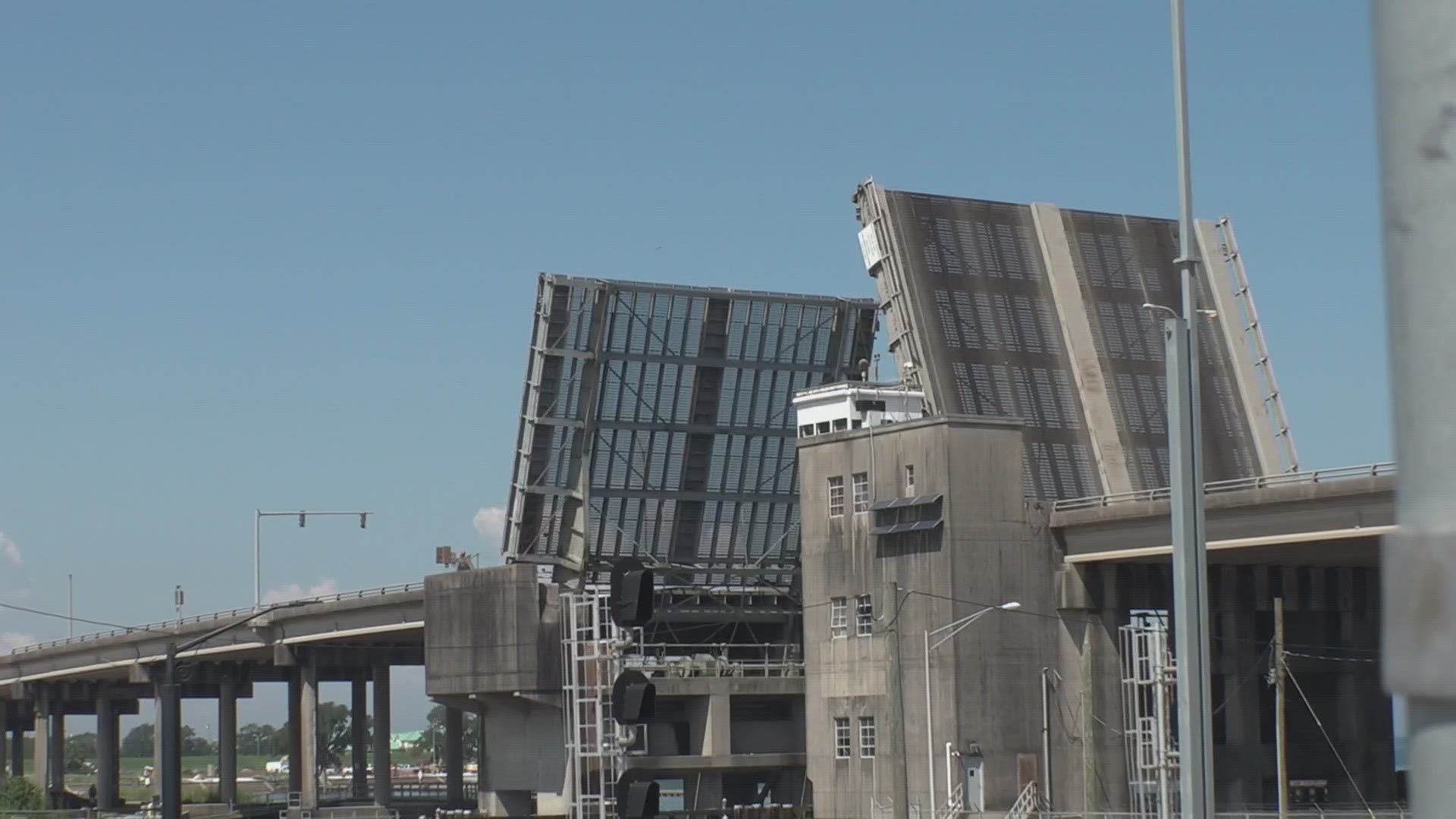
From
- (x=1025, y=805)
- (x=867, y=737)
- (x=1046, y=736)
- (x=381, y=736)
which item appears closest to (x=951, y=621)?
(x=1046, y=736)

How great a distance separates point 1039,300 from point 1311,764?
17.4 meters

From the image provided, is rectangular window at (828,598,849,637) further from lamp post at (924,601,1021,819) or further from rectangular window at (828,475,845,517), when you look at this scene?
lamp post at (924,601,1021,819)

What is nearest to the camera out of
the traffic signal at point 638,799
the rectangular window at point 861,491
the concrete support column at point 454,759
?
the traffic signal at point 638,799

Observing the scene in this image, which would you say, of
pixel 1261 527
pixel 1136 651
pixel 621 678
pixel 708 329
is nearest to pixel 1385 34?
pixel 621 678

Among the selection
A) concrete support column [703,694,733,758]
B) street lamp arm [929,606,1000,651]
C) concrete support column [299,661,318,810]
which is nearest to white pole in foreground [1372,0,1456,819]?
street lamp arm [929,606,1000,651]

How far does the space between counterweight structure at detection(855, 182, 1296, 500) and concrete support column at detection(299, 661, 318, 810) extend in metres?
40.5

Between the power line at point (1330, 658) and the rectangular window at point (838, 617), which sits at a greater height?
the rectangular window at point (838, 617)

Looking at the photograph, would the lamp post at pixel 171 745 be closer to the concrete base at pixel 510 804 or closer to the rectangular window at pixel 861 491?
the rectangular window at pixel 861 491

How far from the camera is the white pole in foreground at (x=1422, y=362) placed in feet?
6.59

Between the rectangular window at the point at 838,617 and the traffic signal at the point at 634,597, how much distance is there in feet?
137

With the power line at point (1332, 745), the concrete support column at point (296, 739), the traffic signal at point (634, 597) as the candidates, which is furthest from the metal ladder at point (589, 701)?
the traffic signal at point (634, 597)

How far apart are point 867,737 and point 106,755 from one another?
2839 inches

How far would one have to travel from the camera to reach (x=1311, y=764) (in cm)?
6209

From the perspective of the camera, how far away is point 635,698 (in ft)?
52.3
